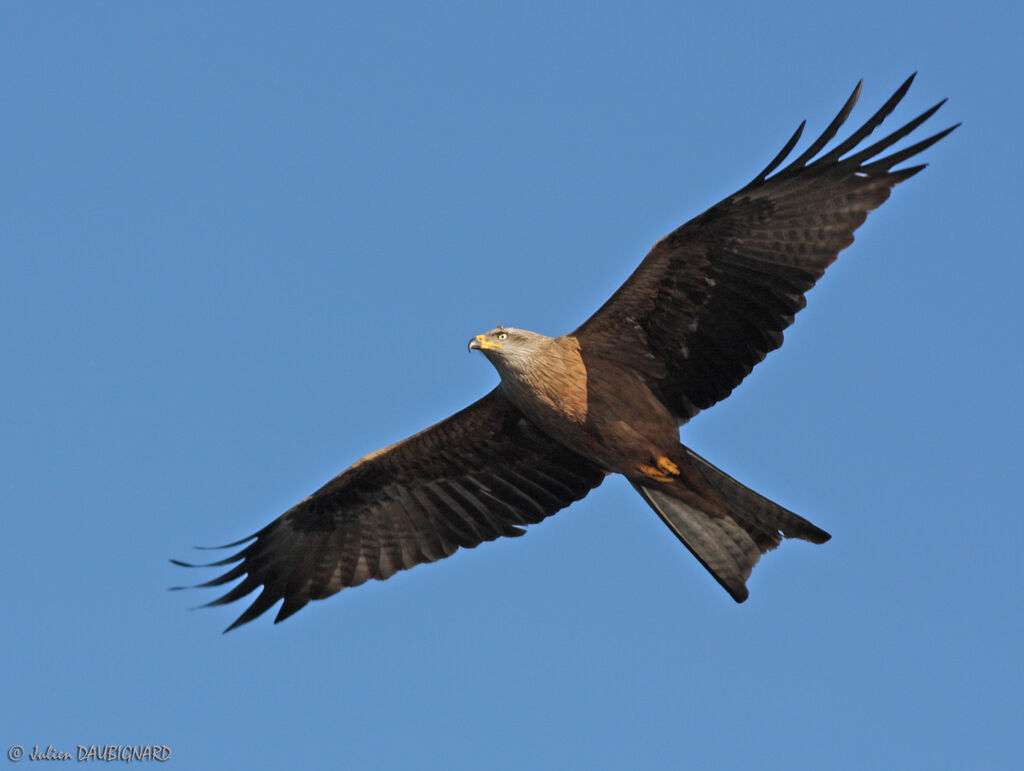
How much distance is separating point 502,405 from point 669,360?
158 centimetres

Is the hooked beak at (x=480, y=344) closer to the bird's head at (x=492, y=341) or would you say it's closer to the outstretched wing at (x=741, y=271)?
the bird's head at (x=492, y=341)

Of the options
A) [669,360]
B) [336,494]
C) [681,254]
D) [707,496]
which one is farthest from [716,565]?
[336,494]

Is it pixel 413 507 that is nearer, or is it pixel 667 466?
pixel 667 466

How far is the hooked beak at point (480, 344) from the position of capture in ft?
37.9

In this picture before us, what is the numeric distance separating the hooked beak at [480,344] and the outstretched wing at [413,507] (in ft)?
4.27

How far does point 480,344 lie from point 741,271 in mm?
2238

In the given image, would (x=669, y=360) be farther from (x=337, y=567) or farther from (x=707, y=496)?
(x=337, y=567)

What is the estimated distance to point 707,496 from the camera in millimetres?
11984

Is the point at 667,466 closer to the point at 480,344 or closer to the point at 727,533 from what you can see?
the point at 727,533

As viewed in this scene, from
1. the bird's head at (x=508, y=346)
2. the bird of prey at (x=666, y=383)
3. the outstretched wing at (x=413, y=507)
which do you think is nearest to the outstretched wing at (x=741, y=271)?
the bird of prey at (x=666, y=383)

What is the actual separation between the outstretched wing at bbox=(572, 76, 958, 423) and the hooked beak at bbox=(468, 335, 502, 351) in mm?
802

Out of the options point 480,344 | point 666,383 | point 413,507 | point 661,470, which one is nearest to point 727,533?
point 661,470

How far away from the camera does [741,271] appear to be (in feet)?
38.2

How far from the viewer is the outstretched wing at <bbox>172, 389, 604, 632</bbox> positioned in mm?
13164
